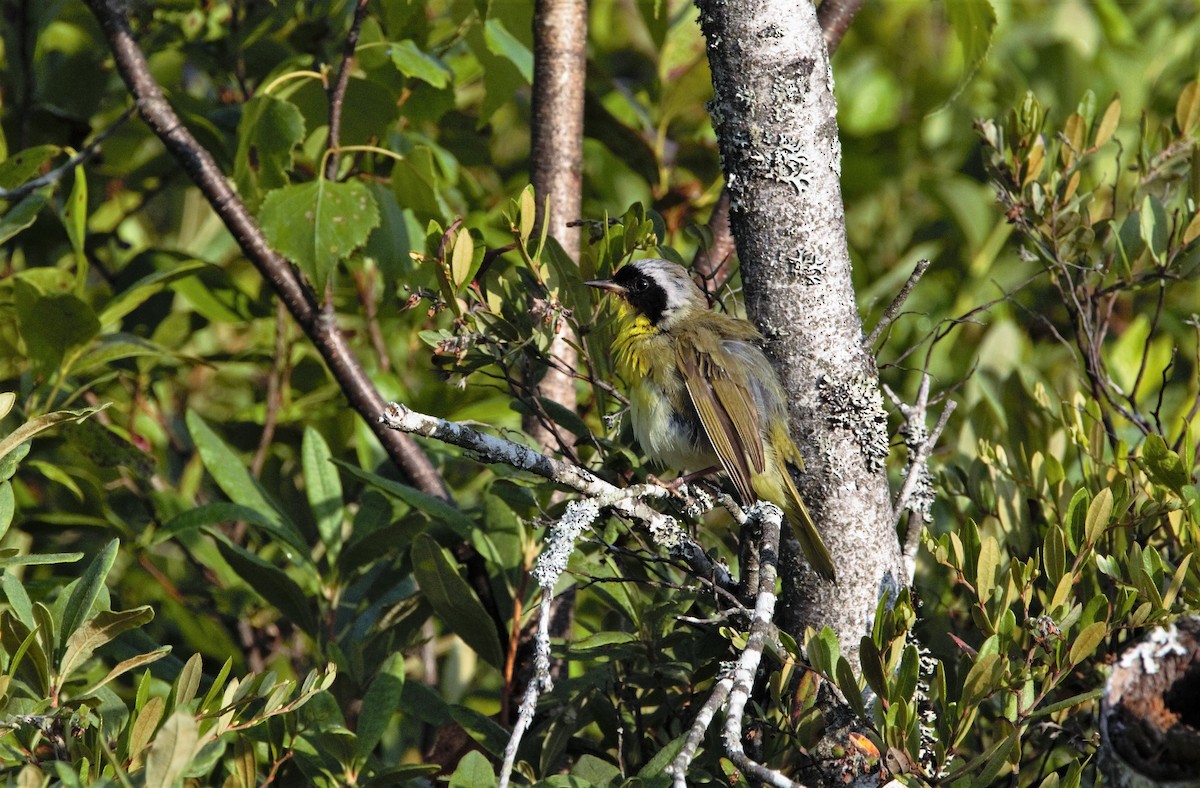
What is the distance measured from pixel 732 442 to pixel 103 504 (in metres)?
1.77

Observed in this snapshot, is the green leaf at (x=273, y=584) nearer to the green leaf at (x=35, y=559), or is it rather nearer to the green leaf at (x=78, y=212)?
the green leaf at (x=35, y=559)

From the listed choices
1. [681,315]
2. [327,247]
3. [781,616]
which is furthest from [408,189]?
[781,616]

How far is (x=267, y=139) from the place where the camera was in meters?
2.96

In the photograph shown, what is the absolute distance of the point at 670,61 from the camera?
3.91 m

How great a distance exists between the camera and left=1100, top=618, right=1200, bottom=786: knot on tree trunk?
56.2 inches

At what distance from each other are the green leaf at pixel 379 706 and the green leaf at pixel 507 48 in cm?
168

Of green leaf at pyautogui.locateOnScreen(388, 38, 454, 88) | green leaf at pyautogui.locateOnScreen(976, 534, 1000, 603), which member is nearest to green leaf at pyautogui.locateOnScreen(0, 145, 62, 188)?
green leaf at pyautogui.locateOnScreen(388, 38, 454, 88)

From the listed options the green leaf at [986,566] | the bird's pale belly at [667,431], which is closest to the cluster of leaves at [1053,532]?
the green leaf at [986,566]

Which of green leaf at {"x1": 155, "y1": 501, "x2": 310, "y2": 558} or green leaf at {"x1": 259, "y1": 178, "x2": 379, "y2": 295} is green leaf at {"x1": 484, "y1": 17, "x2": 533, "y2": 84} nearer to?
green leaf at {"x1": 259, "y1": 178, "x2": 379, "y2": 295}

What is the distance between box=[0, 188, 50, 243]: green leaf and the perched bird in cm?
142

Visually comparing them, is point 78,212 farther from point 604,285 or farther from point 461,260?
point 604,285

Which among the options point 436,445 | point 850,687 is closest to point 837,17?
point 436,445

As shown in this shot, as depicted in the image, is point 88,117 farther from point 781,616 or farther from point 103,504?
point 781,616

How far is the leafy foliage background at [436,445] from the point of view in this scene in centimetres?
205
